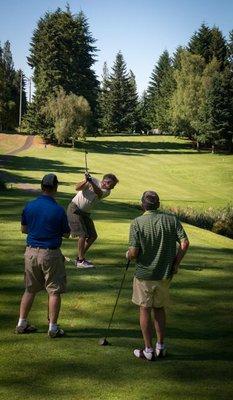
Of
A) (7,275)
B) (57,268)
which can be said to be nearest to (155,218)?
(57,268)

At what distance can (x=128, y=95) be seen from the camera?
10075 cm

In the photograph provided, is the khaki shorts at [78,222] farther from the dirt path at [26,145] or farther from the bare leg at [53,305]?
the dirt path at [26,145]

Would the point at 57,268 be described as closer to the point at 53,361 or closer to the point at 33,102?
the point at 53,361

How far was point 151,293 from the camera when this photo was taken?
6.60 m

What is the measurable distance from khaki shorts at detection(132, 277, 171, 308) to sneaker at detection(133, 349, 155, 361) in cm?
68

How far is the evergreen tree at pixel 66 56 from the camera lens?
239 feet

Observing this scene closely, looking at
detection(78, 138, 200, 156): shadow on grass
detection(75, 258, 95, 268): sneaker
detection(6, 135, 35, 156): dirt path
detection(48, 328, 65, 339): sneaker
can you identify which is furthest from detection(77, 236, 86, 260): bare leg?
detection(78, 138, 200, 156): shadow on grass

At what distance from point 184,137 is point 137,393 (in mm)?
89287

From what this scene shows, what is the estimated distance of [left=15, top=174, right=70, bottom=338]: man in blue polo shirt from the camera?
23.3 feet

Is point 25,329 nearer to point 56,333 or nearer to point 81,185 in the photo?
point 56,333

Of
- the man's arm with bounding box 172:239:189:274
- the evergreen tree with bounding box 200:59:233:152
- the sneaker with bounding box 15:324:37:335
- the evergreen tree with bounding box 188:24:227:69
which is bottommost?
the sneaker with bounding box 15:324:37:335

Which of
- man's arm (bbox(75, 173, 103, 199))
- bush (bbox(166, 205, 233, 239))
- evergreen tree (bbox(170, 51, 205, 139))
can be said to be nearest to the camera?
man's arm (bbox(75, 173, 103, 199))

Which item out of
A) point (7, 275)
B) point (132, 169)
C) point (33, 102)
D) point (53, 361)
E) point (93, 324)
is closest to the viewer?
point (53, 361)

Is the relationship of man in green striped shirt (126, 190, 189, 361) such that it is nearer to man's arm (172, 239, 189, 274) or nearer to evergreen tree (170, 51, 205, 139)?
man's arm (172, 239, 189, 274)
